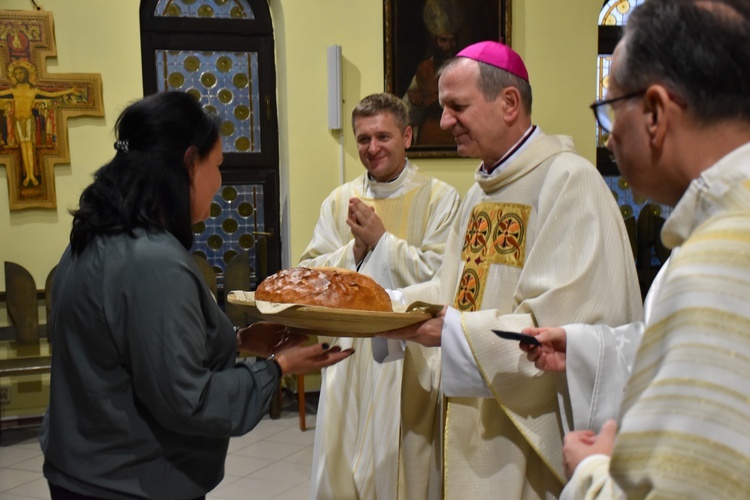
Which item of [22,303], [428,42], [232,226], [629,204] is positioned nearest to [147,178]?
[22,303]

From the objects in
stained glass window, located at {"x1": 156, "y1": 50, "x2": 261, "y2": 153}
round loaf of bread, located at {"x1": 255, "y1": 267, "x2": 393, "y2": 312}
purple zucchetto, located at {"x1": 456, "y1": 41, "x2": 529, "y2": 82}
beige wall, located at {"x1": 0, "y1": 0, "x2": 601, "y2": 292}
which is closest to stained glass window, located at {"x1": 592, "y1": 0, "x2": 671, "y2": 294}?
beige wall, located at {"x1": 0, "y1": 0, "x2": 601, "y2": 292}

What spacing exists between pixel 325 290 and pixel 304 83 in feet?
14.0

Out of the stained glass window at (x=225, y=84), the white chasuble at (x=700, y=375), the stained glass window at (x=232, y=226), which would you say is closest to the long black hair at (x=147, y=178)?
the white chasuble at (x=700, y=375)

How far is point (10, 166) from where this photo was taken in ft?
19.3

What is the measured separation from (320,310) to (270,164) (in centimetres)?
465

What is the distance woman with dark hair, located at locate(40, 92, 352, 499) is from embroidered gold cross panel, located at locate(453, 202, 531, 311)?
0.96 meters

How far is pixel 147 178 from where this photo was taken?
191cm

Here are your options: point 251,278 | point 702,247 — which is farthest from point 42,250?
point 702,247

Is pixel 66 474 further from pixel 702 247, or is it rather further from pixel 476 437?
pixel 702 247

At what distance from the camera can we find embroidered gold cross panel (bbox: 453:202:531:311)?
102 inches

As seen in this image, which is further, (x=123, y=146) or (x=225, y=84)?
(x=225, y=84)

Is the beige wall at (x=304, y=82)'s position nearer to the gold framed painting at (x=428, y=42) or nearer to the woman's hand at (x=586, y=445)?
the gold framed painting at (x=428, y=42)

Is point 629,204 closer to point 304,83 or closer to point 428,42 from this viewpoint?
point 428,42

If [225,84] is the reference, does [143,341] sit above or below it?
below
